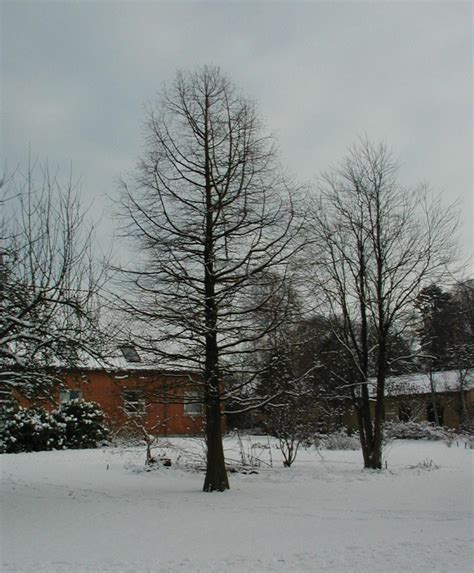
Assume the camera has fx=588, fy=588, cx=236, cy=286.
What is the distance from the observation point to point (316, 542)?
7.99 metres

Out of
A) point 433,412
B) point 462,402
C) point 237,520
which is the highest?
point 462,402

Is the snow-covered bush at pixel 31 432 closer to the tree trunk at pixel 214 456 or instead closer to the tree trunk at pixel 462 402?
the tree trunk at pixel 214 456

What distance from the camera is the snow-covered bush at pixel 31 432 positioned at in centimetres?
2159

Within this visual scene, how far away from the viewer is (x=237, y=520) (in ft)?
31.3

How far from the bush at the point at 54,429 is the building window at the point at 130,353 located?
32.7ft

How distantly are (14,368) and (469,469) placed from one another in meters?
13.3

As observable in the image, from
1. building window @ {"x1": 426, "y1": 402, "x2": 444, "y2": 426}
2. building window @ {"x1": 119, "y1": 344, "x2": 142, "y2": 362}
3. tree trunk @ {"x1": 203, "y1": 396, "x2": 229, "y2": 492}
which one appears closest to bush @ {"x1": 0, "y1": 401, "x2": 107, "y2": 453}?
building window @ {"x1": 119, "y1": 344, "x2": 142, "y2": 362}

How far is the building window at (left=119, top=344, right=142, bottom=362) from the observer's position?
1249cm

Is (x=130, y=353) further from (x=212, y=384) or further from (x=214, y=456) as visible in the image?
(x=214, y=456)

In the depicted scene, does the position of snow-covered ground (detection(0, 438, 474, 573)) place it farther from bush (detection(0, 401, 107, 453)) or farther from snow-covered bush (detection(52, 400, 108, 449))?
snow-covered bush (detection(52, 400, 108, 449))

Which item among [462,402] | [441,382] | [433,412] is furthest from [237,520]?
[441,382]

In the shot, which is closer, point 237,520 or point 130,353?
point 237,520

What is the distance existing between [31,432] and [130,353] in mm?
10954

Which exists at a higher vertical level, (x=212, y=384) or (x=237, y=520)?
(x=212, y=384)
